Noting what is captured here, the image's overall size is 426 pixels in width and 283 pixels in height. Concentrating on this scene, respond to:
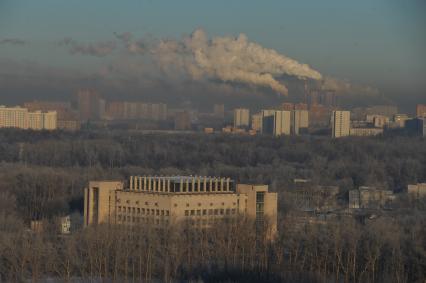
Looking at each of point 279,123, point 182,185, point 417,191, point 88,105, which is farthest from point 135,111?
point 182,185

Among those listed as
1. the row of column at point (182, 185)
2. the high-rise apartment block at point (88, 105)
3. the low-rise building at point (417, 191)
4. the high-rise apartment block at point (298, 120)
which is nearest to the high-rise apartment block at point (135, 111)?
the high-rise apartment block at point (88, 105)

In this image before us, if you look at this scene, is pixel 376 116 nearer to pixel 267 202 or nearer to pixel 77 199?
pixel 77 199

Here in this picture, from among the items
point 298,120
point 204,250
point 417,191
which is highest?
point 298,120

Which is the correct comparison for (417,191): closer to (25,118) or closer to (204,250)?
(204,250)

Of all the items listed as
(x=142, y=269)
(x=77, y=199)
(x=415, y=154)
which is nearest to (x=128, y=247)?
(x=142, y=269)

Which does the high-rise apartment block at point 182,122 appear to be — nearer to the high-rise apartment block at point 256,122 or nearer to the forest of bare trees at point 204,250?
the high-rise apartment block at point 256,122

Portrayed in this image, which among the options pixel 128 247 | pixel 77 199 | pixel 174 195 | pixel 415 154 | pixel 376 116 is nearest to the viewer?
pixel 128 247
